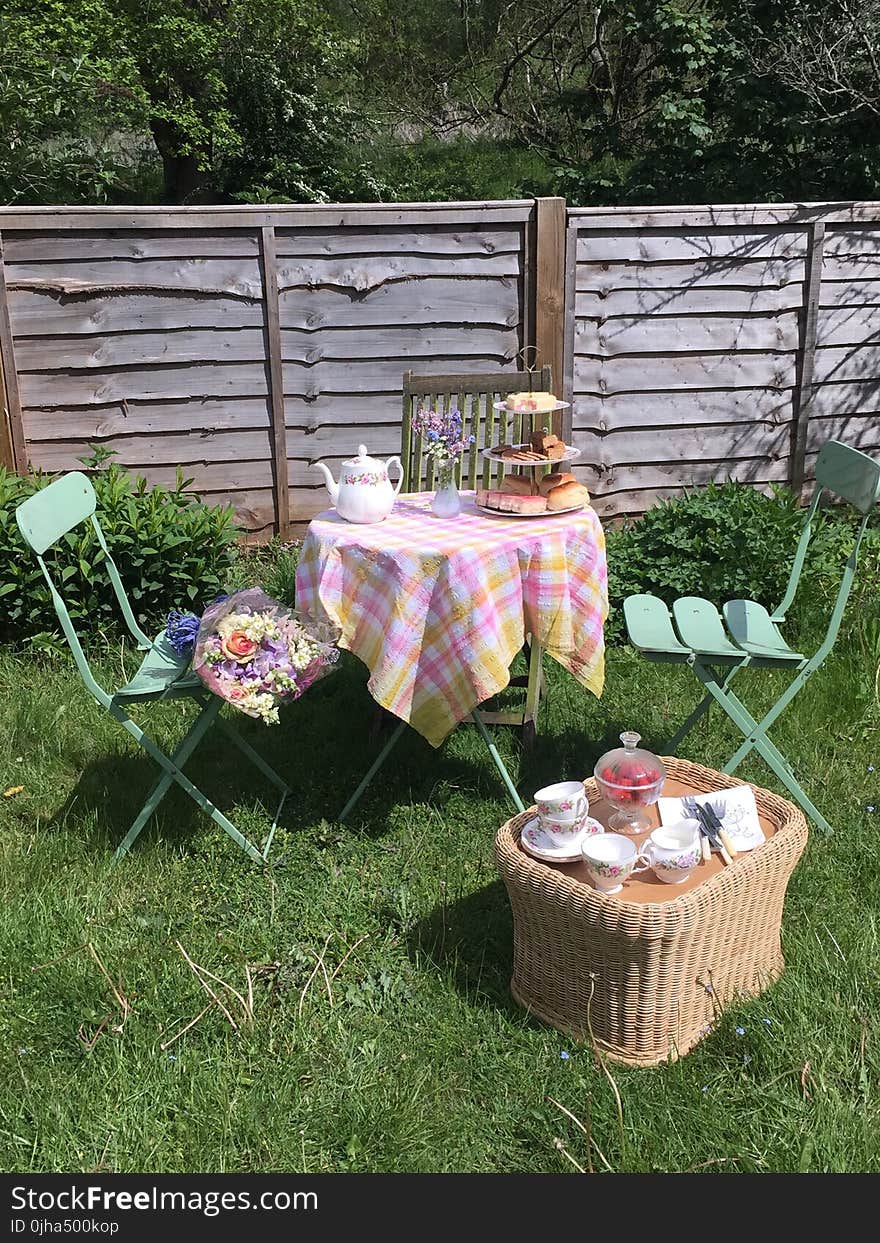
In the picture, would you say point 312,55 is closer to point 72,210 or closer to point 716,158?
point 716,158

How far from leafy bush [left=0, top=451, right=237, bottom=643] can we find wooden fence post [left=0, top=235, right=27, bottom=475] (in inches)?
22.6

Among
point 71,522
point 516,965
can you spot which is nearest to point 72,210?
point 71,522

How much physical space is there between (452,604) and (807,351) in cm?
390

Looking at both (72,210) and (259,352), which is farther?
(259,352)

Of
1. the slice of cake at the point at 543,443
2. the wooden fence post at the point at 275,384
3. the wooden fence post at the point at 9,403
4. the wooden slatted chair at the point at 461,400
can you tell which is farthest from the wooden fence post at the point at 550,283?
the wooden fence post at the point at 9,403

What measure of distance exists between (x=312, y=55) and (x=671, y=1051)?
10835 mm

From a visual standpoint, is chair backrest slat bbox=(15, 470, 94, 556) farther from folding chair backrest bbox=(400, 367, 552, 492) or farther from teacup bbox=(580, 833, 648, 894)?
teacup bbox=(580, 833, 648, 894)

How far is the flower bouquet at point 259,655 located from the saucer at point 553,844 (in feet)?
2.77

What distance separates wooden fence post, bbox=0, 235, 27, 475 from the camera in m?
5.60

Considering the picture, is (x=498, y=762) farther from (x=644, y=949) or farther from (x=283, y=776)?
(x=644, y=949)

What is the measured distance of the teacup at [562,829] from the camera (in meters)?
2.77

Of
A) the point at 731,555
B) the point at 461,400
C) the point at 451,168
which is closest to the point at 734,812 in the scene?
the point at 461,400

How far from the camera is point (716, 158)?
26.7ft

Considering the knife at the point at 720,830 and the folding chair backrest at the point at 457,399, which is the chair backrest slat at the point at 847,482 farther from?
the folding chair backrest at the point at 457,399
